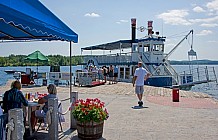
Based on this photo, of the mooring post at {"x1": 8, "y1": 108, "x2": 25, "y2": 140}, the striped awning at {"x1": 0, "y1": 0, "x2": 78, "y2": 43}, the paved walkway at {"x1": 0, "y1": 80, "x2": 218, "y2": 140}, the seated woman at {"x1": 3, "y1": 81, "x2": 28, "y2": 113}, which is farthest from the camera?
the paved walkway at {"x1": 0, "y1": 80, "x2": 218, "y2": 140}

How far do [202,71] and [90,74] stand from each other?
10.2 meters

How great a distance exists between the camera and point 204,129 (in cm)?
744

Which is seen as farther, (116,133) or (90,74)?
(90,74)

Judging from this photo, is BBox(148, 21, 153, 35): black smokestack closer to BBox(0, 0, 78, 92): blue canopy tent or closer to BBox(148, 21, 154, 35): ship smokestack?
BBox(148, 21, 154, 35): ship smokestack

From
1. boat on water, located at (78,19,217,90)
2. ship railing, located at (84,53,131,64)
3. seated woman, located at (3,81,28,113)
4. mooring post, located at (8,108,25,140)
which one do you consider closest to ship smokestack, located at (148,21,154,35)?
boat on water, located at (78,19,217,90)

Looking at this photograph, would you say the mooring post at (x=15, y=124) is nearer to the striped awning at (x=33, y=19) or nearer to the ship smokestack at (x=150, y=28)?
the striped awning at (x=33, y=19)

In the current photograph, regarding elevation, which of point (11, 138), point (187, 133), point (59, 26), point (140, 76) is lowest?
point (187, 133)

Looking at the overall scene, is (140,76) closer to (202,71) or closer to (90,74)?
(90,74)

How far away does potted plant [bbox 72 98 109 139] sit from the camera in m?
5.99

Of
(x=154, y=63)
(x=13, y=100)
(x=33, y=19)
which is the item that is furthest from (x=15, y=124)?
(x=154, y=63)

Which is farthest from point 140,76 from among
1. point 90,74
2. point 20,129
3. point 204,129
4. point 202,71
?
point 202,71

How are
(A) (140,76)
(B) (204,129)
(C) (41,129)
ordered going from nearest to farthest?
(C) (41,129), (B) (204,129), (A) (140,76)

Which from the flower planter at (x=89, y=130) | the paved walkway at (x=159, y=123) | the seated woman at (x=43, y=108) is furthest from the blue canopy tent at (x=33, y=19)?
the paved walkway at (x=159, y=123)

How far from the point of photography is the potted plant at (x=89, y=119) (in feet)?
19.7
